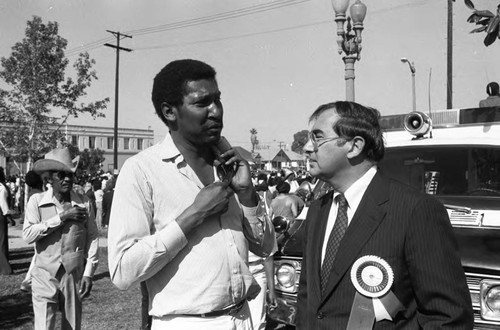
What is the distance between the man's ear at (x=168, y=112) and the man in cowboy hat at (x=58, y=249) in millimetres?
2431

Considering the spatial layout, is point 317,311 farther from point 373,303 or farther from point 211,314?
point 211,314

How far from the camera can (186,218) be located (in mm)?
2121

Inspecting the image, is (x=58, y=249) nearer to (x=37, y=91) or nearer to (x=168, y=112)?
(x=168, y=112)

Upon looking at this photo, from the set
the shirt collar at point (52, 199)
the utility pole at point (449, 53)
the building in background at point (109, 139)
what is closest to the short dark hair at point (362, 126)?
the shirt collar at point (52, 199)

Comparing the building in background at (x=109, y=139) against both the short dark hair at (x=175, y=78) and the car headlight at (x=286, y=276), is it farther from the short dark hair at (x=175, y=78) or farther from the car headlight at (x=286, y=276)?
the short dark hair at (x=175, y=78)

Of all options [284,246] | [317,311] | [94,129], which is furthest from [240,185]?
[94,129]

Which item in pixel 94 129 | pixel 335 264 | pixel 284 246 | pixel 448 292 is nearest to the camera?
pixel 448 292

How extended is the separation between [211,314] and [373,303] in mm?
676

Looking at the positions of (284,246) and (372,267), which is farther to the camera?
(284,246)

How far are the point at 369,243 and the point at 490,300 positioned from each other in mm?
1663

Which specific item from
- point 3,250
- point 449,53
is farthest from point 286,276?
point 449,53

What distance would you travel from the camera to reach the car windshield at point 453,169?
4.57 metres

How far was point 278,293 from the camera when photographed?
443 centimetres

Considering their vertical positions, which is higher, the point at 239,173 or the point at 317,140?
the point at 317,140
